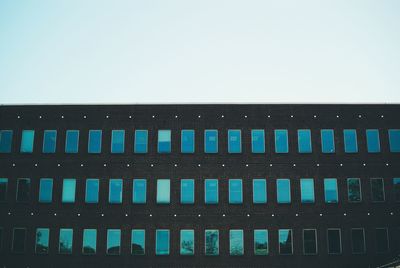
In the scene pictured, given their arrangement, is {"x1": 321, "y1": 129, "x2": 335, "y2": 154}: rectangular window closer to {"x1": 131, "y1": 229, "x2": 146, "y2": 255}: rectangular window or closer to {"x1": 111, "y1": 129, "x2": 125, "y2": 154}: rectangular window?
{"x1": 131, "y1": 229, "x2": 146, "y2": 255}: rectangular window

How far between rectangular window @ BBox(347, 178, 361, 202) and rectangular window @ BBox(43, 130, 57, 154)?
23121 millimetres

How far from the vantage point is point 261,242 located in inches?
1649

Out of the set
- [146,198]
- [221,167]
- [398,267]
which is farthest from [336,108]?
[146,198]

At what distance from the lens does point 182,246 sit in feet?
137

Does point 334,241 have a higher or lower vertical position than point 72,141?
lower

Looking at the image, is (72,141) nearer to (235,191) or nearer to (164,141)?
(164,141)

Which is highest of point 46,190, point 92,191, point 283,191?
point 46,190

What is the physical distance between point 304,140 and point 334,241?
800 centimetres

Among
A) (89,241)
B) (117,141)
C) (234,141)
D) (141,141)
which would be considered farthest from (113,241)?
(234,141)

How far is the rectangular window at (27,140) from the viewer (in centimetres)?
4412

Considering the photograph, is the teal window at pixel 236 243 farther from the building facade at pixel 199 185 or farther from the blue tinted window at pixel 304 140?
the blue tinted window at pixel 304 140

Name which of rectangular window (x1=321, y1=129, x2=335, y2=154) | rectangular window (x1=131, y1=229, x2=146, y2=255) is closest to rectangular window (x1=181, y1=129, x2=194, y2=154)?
rectangular window (x1=131, y1=229, x2=146, y2=255)

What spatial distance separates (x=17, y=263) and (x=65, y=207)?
5442 mm

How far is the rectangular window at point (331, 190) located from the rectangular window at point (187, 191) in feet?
33.7
